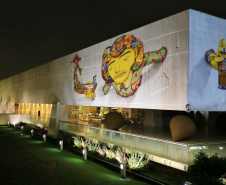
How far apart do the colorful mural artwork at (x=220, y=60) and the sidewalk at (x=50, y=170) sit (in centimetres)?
556

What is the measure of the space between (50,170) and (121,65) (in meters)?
6.67

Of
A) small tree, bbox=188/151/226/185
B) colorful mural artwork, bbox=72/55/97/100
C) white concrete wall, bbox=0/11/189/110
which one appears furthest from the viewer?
colorful mural artwork, bbox=72/55/97/100

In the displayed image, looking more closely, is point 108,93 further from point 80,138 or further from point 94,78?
point 80,138

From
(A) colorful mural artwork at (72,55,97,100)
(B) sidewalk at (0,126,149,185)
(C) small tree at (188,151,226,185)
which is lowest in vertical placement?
(B) sidewalk at (0,126,149,185)

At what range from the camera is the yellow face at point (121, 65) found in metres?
12.4

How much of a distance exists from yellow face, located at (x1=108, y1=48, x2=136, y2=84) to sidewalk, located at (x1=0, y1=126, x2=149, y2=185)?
4.83m

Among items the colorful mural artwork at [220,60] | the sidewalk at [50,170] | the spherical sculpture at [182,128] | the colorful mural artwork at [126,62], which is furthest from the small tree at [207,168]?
the colorful mural artwork at [126,62]

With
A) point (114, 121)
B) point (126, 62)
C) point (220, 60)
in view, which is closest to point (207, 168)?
point (220, 60)

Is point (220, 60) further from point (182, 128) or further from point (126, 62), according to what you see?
point (126, 62)

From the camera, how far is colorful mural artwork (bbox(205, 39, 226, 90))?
9.75m

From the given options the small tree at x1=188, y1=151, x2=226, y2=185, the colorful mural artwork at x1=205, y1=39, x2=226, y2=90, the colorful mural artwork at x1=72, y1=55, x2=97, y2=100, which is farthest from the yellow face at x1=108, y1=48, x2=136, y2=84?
the small tree at x1=188, y1=151, x2=226, y2=185

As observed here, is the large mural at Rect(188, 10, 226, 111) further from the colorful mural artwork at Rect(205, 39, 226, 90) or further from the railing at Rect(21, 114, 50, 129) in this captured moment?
the railing at Rect(21, 114, 50, 129)

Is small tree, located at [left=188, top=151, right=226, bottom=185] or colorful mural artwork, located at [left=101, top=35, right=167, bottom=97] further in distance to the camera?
colorful mural artwork, located at [left=101, top=35, right=167, bottom=97]

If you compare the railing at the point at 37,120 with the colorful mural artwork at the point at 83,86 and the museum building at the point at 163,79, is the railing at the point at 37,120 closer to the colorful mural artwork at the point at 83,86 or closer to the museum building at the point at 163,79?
the museum building at the point at 163,79
